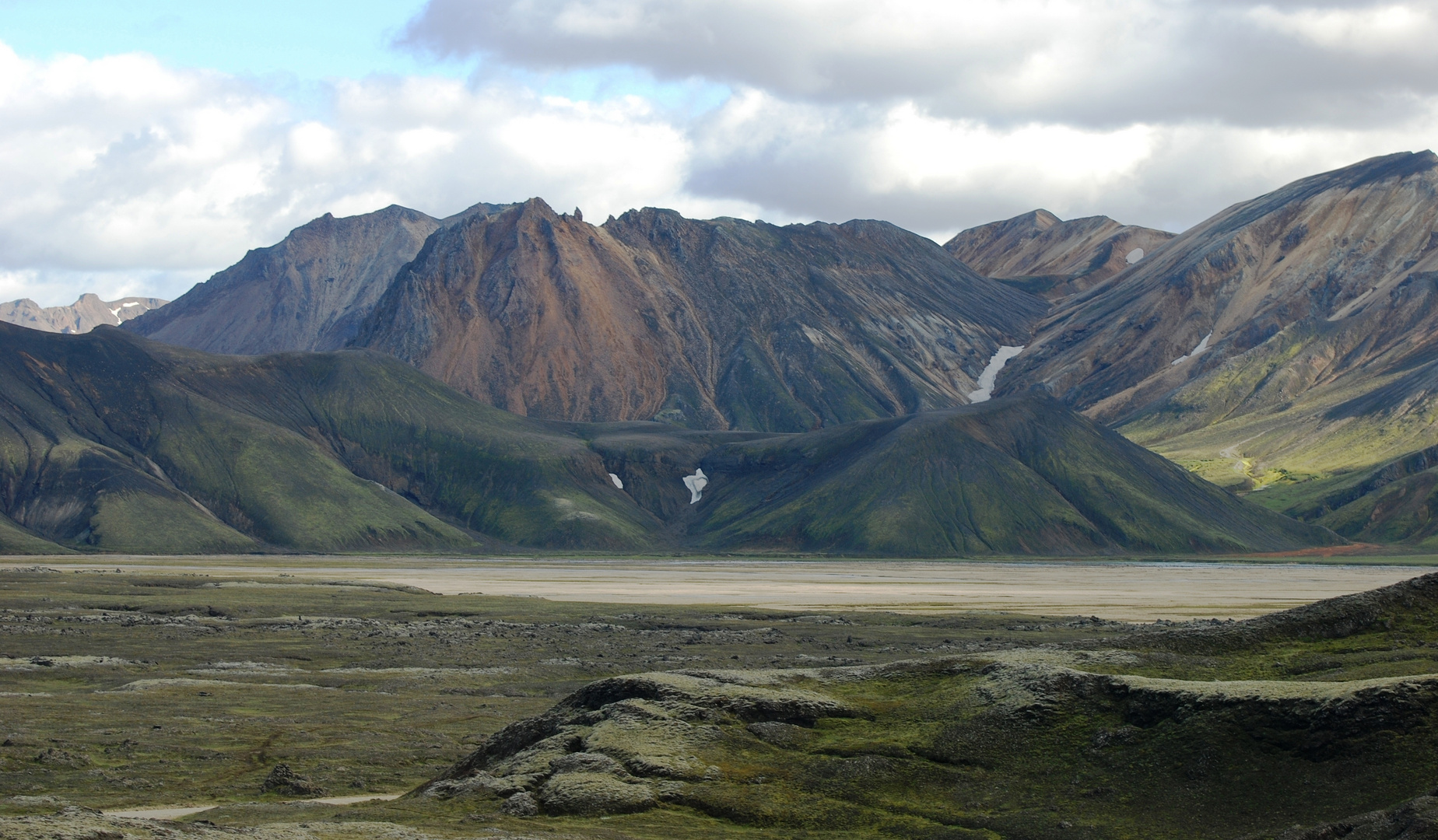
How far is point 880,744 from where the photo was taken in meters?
31.3

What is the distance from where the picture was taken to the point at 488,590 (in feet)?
420

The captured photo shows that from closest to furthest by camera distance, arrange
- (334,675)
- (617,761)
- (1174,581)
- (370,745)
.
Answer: (617,761) < (370,745) < (334,675) < (1174,581)

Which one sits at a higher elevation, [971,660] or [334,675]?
[971,660]

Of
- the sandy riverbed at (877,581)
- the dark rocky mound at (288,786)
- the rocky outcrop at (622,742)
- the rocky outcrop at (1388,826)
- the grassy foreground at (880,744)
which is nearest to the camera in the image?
the rocky outcrop at (1388,826)

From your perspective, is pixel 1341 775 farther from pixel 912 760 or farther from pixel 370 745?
pixel 370 745

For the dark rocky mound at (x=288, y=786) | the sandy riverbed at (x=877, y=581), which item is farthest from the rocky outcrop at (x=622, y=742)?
the sandy riverbed at (x=877, y=581)

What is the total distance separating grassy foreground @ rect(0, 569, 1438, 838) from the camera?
26.5 meters

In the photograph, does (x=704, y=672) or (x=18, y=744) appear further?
(x=18, y=744)

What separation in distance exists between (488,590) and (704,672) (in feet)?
308

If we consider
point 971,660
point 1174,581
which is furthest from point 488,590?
point 971,660

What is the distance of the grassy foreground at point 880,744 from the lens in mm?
26453

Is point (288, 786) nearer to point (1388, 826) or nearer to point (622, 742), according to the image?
point (622, 742)

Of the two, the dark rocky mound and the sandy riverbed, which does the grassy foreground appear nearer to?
the dark rocky mound

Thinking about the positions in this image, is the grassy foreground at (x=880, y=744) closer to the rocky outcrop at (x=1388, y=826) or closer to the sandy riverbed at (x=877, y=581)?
the rocky outcrop at (x=1388, y=826)
